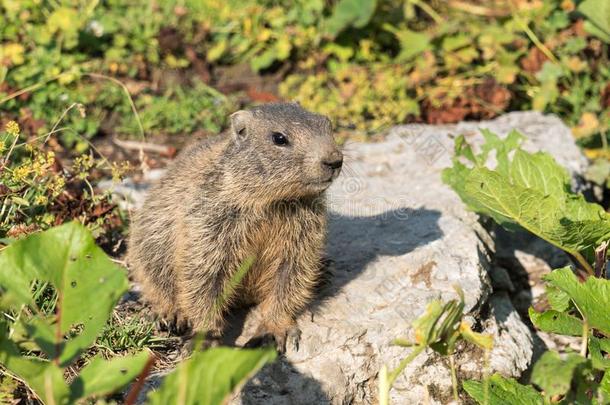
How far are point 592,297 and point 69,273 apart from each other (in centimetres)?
243

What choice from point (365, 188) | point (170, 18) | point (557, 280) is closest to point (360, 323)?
point (557, 280)

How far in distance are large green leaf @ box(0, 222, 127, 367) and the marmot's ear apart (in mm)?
1612

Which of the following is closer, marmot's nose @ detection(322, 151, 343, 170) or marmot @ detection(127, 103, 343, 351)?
marmot's nose @ detection(322, 151, 343, 170)

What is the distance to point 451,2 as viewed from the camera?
29.9ft

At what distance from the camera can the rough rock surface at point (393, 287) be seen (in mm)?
4379

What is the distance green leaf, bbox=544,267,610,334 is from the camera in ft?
12.6

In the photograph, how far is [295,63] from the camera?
8477mm

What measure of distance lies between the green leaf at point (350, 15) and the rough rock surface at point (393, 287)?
1.84 metres

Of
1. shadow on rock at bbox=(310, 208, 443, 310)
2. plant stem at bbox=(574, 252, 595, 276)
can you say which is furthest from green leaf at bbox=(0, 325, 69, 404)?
plant stem at bbox=(574, 252, 595, 276)

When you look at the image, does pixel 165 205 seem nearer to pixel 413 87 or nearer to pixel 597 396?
pixel 597 396

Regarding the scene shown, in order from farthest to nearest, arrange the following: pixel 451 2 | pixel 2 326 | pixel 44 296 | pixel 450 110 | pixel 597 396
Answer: pixel 451 2
pixel 450 110
pixel 44 296
pixel 597 396
pixel 2 326

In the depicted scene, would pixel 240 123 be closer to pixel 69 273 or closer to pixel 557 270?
pixel 69 273

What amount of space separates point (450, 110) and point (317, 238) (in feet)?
11.3

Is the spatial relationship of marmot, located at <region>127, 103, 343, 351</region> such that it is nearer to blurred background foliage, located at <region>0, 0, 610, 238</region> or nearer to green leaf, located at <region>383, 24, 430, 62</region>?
blurred background foliage, located at <region>0, 0, 610, 238</region>
